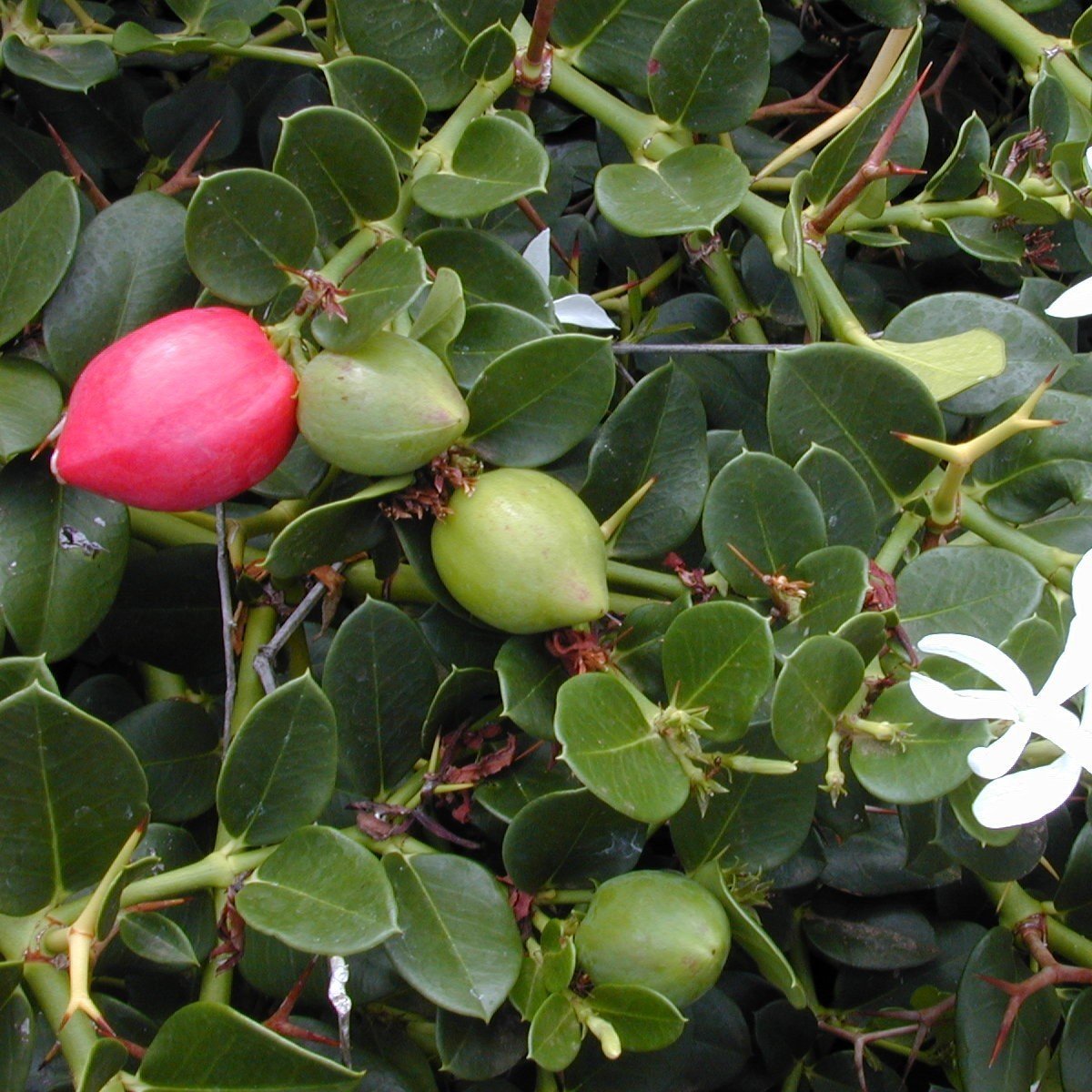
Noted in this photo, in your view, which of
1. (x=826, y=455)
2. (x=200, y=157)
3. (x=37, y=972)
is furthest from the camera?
(x=200, y=157)

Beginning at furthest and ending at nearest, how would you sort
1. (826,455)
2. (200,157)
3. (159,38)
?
(200,157) → (159,38) → (826,455)

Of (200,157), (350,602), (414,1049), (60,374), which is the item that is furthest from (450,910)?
(200,157)

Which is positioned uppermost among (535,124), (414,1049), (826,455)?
(535,124)

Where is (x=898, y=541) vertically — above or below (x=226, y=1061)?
above

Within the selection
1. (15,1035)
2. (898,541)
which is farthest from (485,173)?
(15,1035)

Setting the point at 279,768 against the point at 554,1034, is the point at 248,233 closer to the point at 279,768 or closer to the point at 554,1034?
the point at 279,768

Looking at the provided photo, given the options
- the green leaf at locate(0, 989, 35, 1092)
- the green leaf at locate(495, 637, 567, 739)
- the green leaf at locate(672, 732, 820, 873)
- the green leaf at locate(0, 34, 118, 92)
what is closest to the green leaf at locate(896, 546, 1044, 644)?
the green leaf at locate(672, 732, 820, 873)

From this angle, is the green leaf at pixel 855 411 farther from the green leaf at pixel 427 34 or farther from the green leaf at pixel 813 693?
the green leaf at pixel 427 34

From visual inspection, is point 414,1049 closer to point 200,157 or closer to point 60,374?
point 60,374
